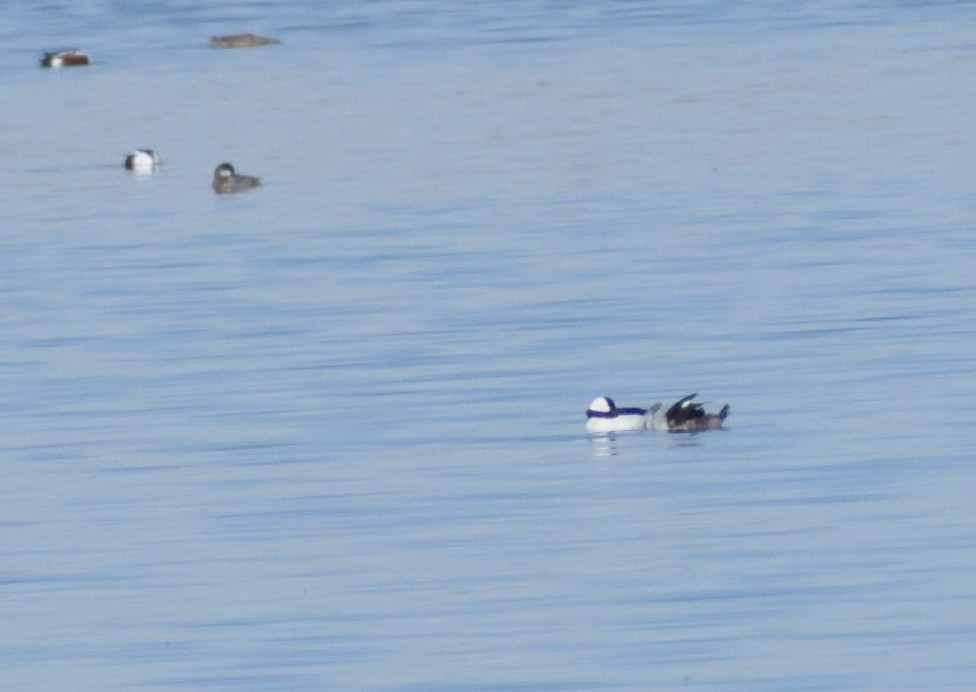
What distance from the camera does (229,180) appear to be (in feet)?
86.9

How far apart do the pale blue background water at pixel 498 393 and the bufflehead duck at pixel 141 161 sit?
0.26m

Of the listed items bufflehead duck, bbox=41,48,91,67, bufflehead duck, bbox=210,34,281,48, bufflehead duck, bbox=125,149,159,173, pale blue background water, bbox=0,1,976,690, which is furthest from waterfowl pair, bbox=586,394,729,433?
bufflehead duck, bbox=210,34,281,48

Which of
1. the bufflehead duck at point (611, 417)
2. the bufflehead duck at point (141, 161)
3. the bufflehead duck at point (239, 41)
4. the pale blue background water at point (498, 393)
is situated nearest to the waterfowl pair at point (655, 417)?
the bufflehead duck at point (611, 417)

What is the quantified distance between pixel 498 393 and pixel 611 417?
1.56 meters

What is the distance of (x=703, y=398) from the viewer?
14734 mm

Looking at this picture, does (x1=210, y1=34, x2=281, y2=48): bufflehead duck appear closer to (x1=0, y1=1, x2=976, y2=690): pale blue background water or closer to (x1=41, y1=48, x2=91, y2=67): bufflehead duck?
(x1=41, y1=48, x2=91, y2=67): bufflehead duck

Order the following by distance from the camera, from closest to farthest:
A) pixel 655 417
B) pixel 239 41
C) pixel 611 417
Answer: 1. pixel 611 417
2. pixel 655 417
3. pixel 239 41

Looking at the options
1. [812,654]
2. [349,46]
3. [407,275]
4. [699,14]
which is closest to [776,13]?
[699,14]

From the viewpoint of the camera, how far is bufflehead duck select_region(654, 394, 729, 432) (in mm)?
13750

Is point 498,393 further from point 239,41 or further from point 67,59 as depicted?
point 239,41

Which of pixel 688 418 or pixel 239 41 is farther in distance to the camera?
pixel 239 41

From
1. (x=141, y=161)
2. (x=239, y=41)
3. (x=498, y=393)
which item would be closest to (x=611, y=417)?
(x=498, y=393)

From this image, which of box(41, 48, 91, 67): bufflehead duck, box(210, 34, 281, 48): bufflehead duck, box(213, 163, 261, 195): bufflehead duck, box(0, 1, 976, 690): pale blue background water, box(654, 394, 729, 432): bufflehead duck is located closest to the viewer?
box(0, 1, 976, 690): pale blue background water

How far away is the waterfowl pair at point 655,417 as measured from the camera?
13781 millimetres
